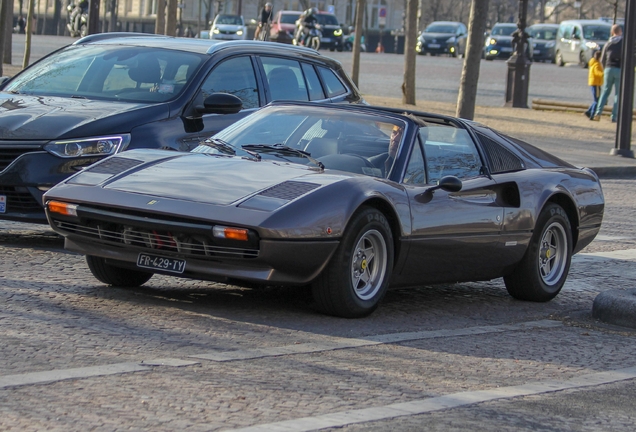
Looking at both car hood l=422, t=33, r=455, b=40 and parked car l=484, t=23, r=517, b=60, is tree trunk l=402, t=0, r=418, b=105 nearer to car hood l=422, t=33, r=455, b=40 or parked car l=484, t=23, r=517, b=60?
parked car l=484, t=23, r=517, b=60

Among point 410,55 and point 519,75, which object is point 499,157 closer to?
point 410,55

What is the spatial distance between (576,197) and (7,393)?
5.22 meters

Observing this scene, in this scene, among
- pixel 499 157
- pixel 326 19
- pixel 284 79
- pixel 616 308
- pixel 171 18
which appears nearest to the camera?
pixel 616 308

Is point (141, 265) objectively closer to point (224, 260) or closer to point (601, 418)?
point (224, 260)

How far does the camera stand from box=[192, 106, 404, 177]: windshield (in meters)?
7.51

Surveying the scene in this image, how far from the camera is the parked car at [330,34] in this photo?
58.9 meters

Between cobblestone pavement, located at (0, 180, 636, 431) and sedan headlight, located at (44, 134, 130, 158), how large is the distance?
78 centimetres

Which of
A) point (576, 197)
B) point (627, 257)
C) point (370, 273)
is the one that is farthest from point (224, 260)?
point (627, 257)

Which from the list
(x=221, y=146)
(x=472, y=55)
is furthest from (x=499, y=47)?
(x=221, y=146)

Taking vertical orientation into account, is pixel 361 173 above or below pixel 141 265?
above

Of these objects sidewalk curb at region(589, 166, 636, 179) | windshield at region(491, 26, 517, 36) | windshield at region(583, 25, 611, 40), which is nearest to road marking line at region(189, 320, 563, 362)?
sidewalk curb at region(589, 166, 636, 179)

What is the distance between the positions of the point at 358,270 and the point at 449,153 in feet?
4.79

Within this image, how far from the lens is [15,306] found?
673 cm

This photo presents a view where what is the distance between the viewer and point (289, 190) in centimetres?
674
